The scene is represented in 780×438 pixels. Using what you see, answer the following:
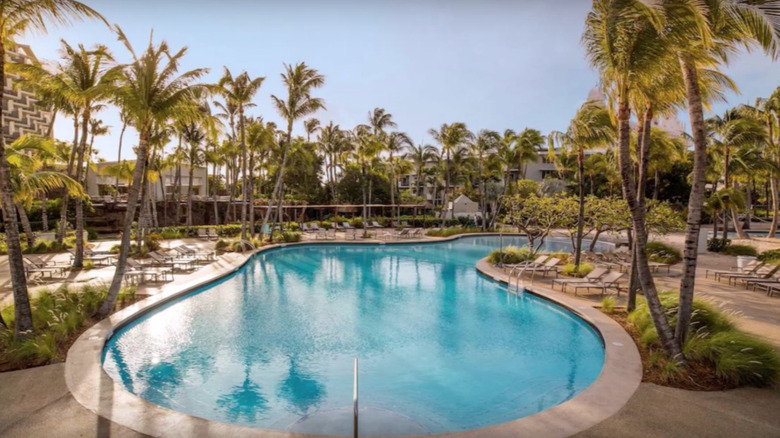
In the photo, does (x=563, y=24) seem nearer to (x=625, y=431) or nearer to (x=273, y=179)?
(x=625, y=431)

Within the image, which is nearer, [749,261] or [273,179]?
[749,261]

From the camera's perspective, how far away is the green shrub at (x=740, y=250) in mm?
19172

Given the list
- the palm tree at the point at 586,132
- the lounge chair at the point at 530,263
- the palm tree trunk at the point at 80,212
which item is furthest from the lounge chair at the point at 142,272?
the palm tree at the point at 586,132

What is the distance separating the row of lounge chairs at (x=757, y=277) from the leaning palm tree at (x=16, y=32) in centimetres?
1762

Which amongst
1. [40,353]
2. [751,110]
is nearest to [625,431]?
[40,353]

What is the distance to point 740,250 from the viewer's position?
19.5 metres

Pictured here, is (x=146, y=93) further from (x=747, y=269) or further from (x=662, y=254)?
(x=662, y=254)

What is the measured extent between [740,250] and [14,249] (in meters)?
26.0

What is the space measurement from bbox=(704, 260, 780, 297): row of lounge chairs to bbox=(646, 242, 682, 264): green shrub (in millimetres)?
2244

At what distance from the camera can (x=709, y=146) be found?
21.5 metres

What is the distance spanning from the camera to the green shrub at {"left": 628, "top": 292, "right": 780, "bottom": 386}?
585 centimetres

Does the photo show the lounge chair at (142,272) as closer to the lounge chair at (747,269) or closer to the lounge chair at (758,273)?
the lounge chair at (758,273)

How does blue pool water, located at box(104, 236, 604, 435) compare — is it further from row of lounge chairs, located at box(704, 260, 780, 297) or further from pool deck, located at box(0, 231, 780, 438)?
row of lounge chairs, located at box(704, 260, 780, 297)

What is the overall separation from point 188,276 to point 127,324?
5217 mm
